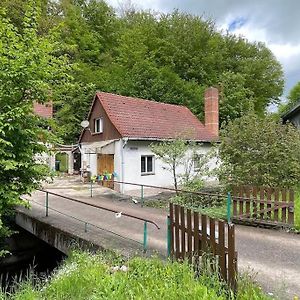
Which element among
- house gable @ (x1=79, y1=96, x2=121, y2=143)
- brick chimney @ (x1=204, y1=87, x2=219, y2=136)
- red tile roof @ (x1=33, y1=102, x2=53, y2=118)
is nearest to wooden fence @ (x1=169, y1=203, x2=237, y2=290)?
red tile roof @ (x1=33, y1=102, x2=53, y2=118)

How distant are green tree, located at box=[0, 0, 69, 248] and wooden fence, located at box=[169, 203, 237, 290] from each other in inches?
172

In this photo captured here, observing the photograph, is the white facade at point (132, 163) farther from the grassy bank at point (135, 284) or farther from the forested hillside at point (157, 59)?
the forested hillside at point (157, 59)

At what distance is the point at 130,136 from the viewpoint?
745 inches

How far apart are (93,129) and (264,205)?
624 inches

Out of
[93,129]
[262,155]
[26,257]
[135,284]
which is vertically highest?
[93,129]

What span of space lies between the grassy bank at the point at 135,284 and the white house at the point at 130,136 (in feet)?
40.0

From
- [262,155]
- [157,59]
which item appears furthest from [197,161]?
[157,59]

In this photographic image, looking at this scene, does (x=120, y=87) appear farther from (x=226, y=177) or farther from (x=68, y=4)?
(x=226, y=177)

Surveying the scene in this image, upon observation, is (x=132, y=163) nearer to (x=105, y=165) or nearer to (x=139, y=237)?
(x=105, y=165)

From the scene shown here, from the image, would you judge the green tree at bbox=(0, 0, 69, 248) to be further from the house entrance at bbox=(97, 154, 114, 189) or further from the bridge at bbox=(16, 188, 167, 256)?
the house entrance at bbox=(97, 154, 114, 189)

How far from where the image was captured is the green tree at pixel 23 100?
7863mm

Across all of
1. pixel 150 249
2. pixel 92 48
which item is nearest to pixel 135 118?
pixel 150 249

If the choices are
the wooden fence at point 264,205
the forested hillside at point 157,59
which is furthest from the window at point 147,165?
the forested hillside at point 157,59

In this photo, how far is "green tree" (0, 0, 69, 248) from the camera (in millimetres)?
7863
